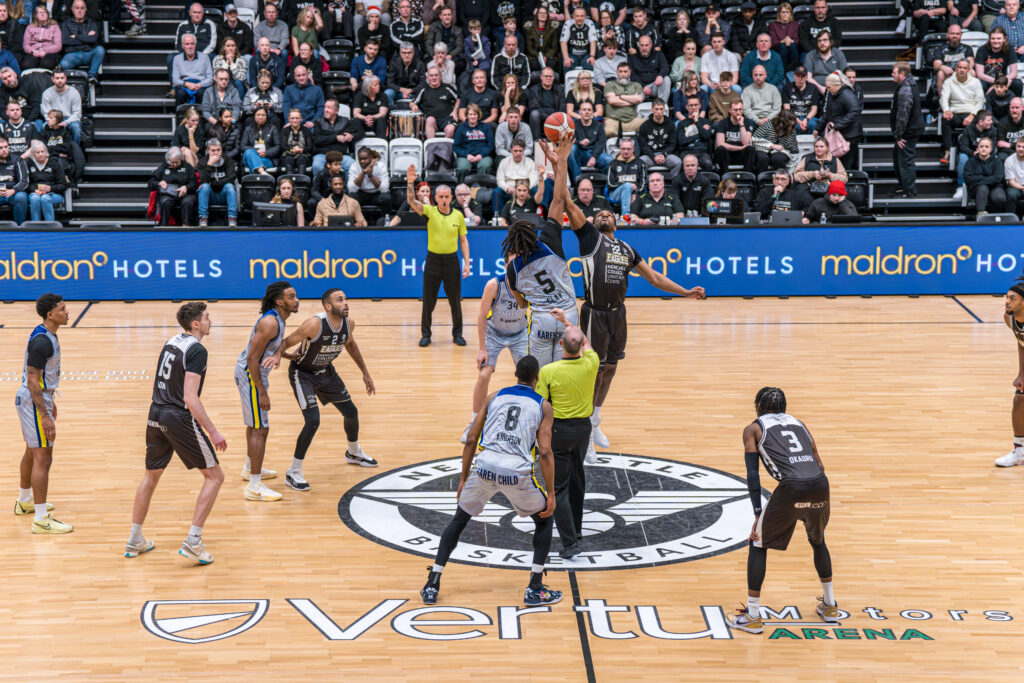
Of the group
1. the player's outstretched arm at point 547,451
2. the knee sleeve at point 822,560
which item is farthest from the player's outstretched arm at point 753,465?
the player's outstretched arm at point 547,451

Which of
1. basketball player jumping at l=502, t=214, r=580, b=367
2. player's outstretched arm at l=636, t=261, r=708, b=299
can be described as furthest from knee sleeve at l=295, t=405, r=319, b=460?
player's outstretched arm at l=636, t=261, r=708, b=299

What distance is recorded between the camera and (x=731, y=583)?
27.9ft

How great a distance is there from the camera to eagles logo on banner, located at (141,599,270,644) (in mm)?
7660

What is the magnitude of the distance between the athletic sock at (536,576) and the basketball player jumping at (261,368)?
123 inches

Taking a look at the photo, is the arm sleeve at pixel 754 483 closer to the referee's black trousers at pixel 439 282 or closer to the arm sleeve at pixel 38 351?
the arm sleeve at pixel 38 351

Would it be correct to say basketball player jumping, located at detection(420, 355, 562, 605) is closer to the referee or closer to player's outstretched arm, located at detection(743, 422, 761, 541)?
player's outstretched arm, located at detection(743, 422, 761, 541)

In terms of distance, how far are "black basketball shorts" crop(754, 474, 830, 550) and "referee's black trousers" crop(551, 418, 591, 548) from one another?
1538mm

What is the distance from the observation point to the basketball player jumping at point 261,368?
9891mm

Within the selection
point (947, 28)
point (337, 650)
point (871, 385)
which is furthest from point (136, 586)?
point (947, 28)

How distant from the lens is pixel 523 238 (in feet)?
32.7

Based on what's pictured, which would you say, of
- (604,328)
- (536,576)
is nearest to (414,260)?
(604,328)

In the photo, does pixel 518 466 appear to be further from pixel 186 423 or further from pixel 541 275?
pixel 541 275

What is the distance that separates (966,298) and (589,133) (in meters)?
7.25

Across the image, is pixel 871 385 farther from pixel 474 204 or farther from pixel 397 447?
pixel 474 204
